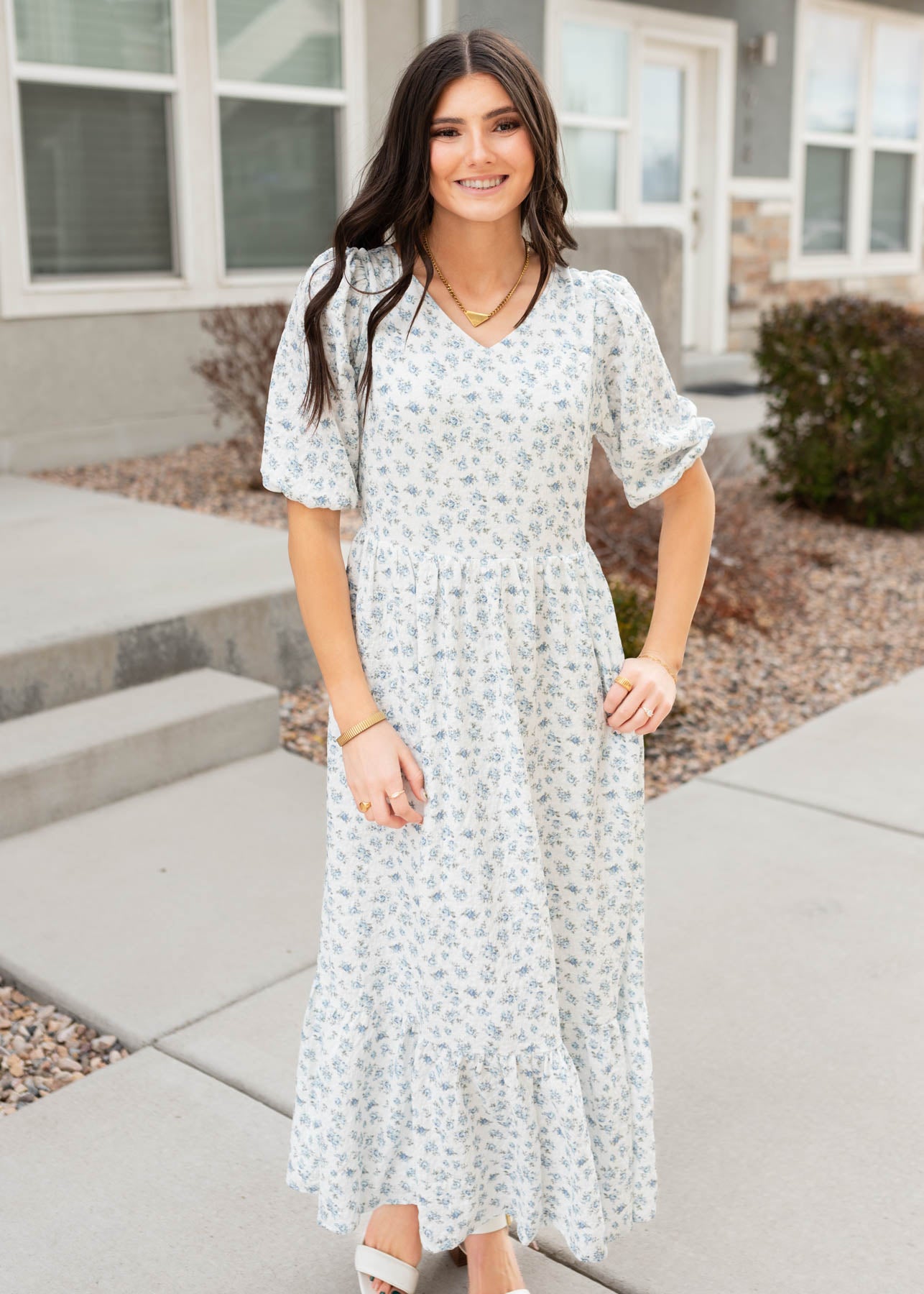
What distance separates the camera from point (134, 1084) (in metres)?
2.27

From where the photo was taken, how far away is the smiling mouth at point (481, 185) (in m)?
1.54

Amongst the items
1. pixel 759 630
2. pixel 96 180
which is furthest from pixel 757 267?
pixel 759 630

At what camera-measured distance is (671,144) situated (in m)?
10.4

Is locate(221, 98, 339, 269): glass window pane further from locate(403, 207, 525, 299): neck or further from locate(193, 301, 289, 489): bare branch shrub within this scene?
locate(403, 207, 525, 299): neck

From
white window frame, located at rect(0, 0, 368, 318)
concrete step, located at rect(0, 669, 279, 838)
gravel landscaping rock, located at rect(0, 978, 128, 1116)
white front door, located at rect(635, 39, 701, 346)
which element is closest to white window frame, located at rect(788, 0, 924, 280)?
white front door, located at rect(635, 39, 701, 346)

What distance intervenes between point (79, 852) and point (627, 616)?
1.70 meters

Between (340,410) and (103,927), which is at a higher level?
(340,410)

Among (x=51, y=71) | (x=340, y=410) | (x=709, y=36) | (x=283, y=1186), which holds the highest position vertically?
(x=709, y=36)

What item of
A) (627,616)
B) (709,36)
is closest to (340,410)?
(627,616)

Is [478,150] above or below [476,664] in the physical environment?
above

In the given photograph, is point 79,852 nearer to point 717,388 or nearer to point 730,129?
point 717,388

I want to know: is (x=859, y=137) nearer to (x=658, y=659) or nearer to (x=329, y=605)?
(x=658, y=659)

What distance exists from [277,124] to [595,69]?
3021 millimetres

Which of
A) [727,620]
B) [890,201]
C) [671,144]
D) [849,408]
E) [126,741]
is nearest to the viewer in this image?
[126,741]
